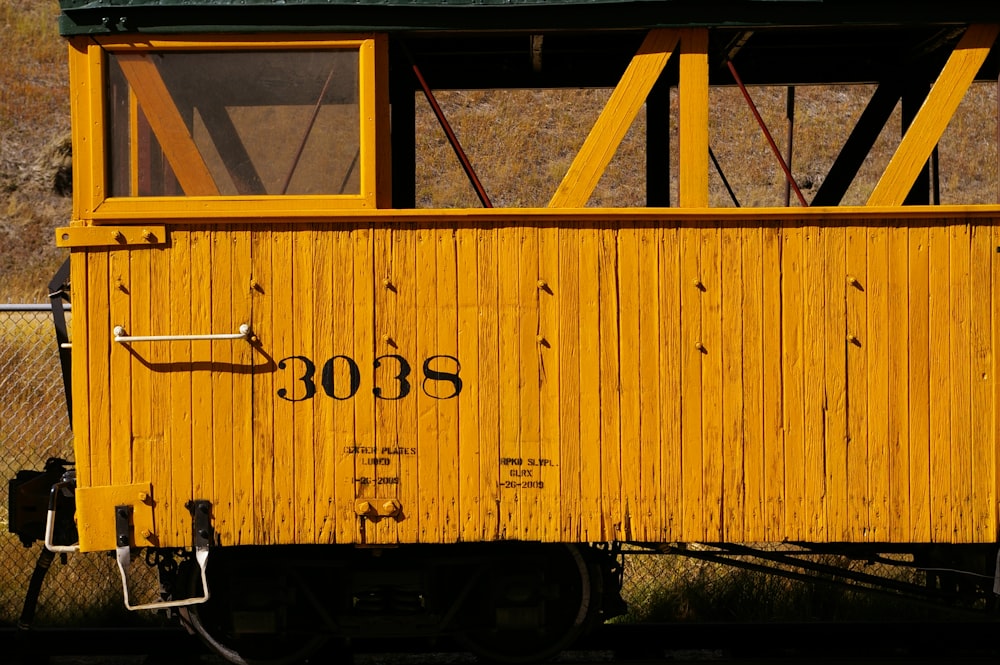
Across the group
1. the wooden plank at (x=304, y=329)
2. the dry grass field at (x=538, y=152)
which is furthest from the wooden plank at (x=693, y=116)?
the dry grass field at (x=538, y=152)

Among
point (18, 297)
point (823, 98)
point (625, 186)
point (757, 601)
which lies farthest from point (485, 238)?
point (823, 98)

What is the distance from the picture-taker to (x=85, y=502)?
452 cm

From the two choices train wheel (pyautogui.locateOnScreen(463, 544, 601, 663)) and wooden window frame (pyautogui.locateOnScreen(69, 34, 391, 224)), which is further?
train wheel (pyautogui.locateOnScreen(463, 544, 601, 663))

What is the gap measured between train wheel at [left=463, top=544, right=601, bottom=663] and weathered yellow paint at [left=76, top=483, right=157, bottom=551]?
1.70 metres

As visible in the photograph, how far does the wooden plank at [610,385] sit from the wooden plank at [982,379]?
1621 mm

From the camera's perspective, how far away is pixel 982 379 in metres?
4.50

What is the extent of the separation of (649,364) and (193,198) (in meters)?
2.25

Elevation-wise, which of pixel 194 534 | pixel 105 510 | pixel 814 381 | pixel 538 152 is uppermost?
pixel 538 152

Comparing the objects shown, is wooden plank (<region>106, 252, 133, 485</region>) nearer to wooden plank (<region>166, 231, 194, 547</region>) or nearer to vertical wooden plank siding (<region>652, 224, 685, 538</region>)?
wooden plank (<region>166, 231, 194, 547</region>)

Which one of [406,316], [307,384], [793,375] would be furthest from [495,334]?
[793,375]

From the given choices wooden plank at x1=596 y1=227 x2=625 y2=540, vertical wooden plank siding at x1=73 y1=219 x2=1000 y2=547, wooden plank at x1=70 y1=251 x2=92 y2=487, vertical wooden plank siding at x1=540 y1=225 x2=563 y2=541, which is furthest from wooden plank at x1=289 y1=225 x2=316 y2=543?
wooden plank at x1=596 y1=227 x2=625 y2=540

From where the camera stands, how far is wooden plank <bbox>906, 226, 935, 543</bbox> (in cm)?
450

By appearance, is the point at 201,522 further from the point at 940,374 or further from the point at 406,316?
the point at 940,374

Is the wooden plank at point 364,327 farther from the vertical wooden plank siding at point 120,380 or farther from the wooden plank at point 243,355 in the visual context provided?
the vertical wooden plank siding at point 120,380
